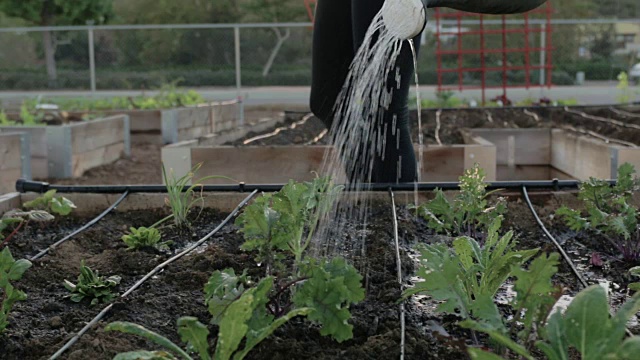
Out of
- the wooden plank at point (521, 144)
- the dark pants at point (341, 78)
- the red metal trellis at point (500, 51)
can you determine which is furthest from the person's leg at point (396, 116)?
the red metal trellis at point (500, 51)

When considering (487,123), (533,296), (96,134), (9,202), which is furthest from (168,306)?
(96,134)

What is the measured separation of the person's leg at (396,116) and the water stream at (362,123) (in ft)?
0.05

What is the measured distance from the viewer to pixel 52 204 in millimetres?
3371

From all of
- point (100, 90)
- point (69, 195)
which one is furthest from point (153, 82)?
point (69, 195)

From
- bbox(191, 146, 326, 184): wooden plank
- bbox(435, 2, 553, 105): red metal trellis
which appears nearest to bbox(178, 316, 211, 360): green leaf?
bbox(191, 146, 326, 184): wooden plank

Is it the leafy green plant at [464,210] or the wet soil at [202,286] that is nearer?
the wet soil at [202,286]

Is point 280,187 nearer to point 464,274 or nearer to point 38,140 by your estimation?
point 464,274

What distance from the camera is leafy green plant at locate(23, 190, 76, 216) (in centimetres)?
336

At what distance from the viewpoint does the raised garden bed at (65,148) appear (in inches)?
290

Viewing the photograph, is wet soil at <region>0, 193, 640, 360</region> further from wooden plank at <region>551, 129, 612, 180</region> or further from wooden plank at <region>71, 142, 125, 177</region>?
wooden plank at <region>71, 142, 125, 177</region>

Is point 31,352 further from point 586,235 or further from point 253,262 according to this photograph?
point 586,235

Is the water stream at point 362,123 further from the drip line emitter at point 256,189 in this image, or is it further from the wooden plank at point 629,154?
the wooden plank at point 629,154

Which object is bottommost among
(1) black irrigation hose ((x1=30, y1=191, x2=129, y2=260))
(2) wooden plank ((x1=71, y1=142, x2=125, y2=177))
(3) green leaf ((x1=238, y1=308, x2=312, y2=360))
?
(2) wooden plank ((x1=71, y1=142, x2=125, y2=177))

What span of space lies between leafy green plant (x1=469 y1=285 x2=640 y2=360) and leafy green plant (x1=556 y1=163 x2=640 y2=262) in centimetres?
112
